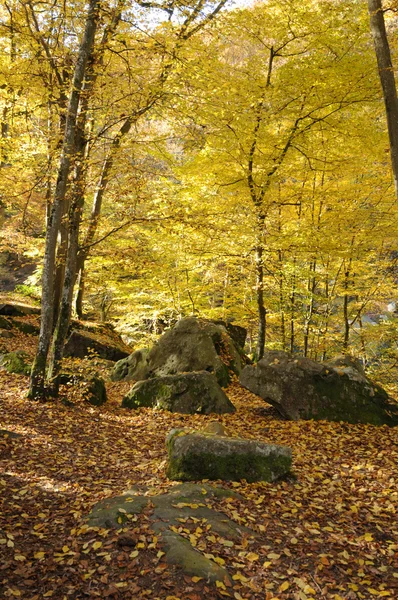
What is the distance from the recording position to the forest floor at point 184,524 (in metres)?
3.47

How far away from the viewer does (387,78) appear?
6.91 m

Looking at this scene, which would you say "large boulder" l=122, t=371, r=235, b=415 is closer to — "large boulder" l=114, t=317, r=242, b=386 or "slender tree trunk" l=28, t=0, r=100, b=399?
"large boulder" l=114, t=317, r=242, b=386

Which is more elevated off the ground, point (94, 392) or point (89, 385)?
point (89, 385)

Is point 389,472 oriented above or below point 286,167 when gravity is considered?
below

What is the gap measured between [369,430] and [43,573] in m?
6.44

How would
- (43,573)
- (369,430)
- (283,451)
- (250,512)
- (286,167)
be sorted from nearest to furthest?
(43,573) < (250,512) < (283,451) < (369,430) < (286,167)

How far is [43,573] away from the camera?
137 inches

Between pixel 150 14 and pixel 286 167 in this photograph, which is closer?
pixel 150 14

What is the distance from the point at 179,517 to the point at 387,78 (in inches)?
293

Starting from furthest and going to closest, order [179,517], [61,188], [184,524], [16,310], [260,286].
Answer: [16,310] → [260,286] → [61,188] → [179,517] → [184,524]

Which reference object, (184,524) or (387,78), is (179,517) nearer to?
(184,524)

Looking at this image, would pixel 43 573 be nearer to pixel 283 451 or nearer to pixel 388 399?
pixel 283 451

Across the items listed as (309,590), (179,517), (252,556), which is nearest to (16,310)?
(179,517)

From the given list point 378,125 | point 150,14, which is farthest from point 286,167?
point 150,14
